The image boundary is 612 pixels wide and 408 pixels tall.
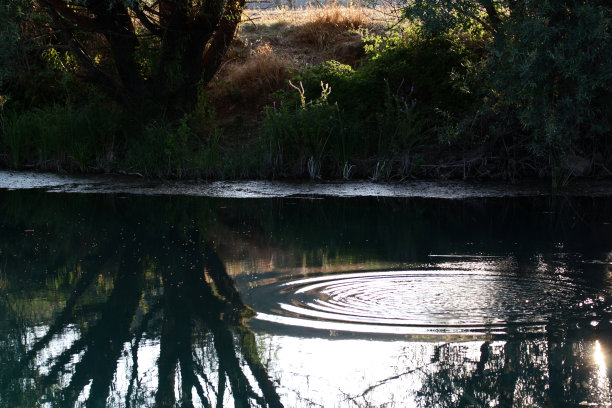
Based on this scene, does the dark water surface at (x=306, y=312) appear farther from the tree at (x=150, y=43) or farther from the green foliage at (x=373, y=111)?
the tree at (x=150, y=43)

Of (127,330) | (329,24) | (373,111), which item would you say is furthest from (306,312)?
(329,24)

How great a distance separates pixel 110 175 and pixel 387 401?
9.55 meters

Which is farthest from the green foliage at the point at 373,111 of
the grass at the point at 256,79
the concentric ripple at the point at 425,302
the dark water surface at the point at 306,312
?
the concentric ripple at the point at 425,302

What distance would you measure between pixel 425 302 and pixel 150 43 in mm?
9116

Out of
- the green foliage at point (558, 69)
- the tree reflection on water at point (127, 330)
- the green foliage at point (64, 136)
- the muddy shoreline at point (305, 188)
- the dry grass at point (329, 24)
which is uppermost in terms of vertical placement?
the dry grass at point (329, 24)

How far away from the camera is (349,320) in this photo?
14.8 feet

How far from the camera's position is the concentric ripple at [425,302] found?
4449mm

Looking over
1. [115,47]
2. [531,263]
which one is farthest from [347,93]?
[531,263]

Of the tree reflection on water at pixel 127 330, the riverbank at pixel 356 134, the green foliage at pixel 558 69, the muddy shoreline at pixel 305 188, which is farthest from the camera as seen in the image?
the riverbank at pixel 356 134

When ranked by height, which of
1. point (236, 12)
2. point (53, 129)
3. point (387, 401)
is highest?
point (236, 12)

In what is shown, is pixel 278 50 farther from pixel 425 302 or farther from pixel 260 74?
pixel 425 302

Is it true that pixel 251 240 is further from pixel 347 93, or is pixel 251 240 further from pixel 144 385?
pixel 347 93

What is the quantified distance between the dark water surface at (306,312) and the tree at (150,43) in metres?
4.49

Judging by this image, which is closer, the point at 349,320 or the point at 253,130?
the point at 349,320
